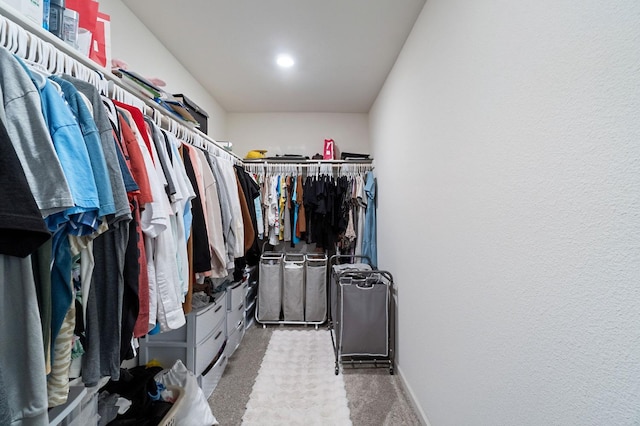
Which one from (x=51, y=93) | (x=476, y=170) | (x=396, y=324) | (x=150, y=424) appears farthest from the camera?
(x=396, y=324)

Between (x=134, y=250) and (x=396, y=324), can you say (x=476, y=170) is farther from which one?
(x=396, y=324)

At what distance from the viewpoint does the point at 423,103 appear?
5.33 ft

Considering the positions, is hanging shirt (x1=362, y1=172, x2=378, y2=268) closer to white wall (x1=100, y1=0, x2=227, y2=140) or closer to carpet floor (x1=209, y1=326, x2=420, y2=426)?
carpet floor (x1=209, y1=326, x2=420, y2=426)

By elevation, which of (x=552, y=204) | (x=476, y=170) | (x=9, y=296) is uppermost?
(x=476, y=170)

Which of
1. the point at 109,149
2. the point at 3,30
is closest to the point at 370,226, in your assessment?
the point at 109,149

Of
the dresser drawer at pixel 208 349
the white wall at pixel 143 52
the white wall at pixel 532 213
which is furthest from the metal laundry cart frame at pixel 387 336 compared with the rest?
the white wall at pixel 143 52

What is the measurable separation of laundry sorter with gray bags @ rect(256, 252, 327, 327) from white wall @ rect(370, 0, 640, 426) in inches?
61.7

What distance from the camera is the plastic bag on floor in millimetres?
1454

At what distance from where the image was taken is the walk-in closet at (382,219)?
0.59 meters

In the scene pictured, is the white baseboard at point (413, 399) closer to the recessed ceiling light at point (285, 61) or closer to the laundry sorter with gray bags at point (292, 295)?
the laundry sorter with gray bags at point (292, 295)

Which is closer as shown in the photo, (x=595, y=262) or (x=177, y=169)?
(x=595, y=262)

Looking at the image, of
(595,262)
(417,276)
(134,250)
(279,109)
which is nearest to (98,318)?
(134,250)

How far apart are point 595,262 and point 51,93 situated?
4.66 feet

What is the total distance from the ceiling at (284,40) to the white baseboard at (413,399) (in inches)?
98.8
